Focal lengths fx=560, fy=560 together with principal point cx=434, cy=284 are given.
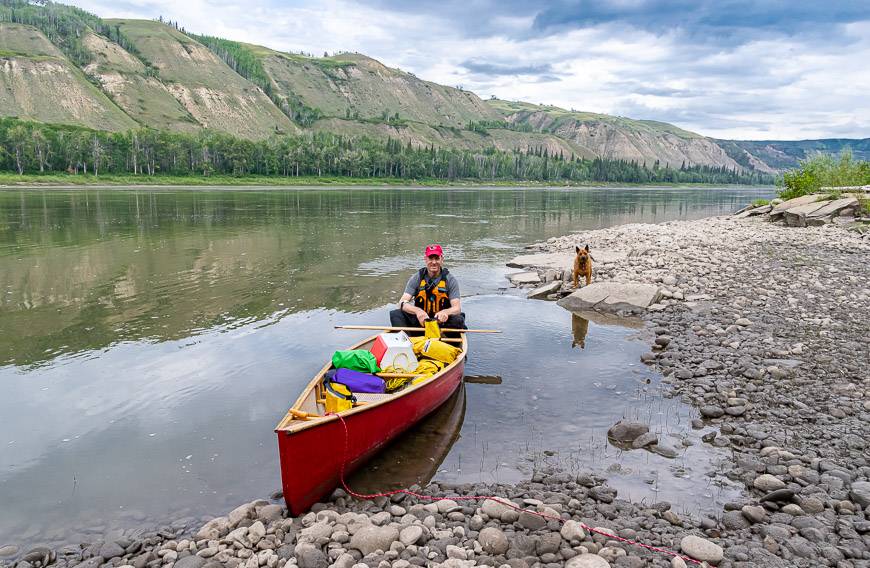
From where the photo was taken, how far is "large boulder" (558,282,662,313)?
16.2 meters

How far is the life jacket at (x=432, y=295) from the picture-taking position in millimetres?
11828

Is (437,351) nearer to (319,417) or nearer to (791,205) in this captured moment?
(319,417)

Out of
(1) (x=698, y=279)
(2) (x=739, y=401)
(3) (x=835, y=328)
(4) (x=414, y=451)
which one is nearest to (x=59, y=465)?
(4) (x=414, y=451)

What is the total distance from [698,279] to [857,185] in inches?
1167

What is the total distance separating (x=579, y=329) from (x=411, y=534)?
1019 centimetres

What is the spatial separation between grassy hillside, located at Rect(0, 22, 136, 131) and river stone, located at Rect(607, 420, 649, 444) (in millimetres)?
181970

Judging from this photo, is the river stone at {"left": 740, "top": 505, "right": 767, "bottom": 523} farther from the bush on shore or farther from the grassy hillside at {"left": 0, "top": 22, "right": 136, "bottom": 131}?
the grassy hillside at {"left": 0, "top": 22, "right": 136, "bottom": 131}

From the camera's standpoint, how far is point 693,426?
343 inches

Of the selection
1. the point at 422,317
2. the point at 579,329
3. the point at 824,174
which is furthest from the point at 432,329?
the point at 824,174

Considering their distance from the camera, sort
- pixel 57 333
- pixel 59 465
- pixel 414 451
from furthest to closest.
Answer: pixel 57 333 < pixel 414 451 < pixel 59 465

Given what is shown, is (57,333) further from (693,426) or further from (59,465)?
(693,426)

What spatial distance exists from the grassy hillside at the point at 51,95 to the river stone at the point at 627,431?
182 m

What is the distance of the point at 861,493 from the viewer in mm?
6020

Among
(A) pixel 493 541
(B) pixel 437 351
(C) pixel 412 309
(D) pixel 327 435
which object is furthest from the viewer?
(C) pixel 412 309
